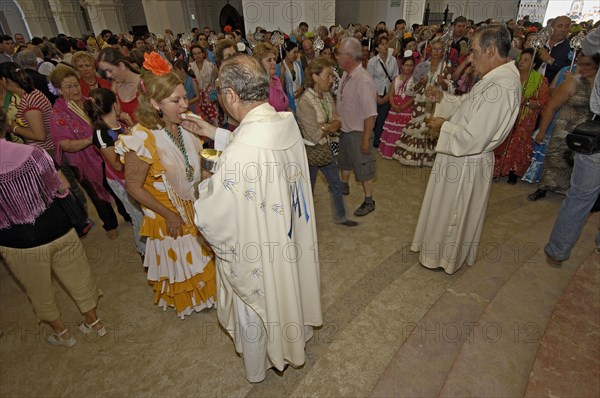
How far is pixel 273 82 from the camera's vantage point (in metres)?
3.73

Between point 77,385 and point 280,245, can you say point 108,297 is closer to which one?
point 77,385

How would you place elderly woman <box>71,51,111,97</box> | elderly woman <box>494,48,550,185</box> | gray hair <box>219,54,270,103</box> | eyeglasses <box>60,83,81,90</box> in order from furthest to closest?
elderly woman <box>494,48,550,185</box> < elderly woman <box>71,51,111,97</box> < eyeglasses <box>60,83,81,90</box> < gray hair <box>219,54,270,103</box>

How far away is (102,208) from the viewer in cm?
404

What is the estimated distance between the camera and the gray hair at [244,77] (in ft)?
5.41

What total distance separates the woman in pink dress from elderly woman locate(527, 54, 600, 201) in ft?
6.40

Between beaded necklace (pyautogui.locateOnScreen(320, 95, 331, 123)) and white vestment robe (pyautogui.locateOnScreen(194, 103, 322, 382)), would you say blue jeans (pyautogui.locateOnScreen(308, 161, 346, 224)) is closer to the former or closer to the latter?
beaded necklace (pyautogui.locateOnScreen(320, 95, 331, 123))

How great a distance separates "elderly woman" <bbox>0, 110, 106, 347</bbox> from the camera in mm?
1997

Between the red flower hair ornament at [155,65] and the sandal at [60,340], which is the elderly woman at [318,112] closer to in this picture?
the red flower hair ornament at [155,65]

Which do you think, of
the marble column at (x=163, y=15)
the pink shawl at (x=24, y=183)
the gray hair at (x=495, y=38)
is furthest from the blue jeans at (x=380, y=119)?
the marble column at (x=163, y=15)

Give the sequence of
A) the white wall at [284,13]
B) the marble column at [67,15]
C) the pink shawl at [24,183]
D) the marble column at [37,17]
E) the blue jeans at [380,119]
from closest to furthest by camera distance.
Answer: the pink shawl at [24,183], the blue jeans at [380,119], the white wall at [284,13], the marble column at [67,15], the marble column at [37,17]

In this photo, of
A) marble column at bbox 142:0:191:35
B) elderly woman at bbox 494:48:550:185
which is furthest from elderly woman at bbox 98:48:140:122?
marble column at bbox 142:0:191:35

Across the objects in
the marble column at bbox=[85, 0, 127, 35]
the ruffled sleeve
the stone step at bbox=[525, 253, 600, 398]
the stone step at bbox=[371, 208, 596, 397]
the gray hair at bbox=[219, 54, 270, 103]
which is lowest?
the stone step at bbox=[371, 208, 596, 397]

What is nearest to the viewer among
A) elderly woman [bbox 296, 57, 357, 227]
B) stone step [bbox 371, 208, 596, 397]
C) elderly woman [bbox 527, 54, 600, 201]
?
stone step [bbox 371, 208, 596, 397]

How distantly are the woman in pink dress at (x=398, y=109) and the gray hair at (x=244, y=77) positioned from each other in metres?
4.48
